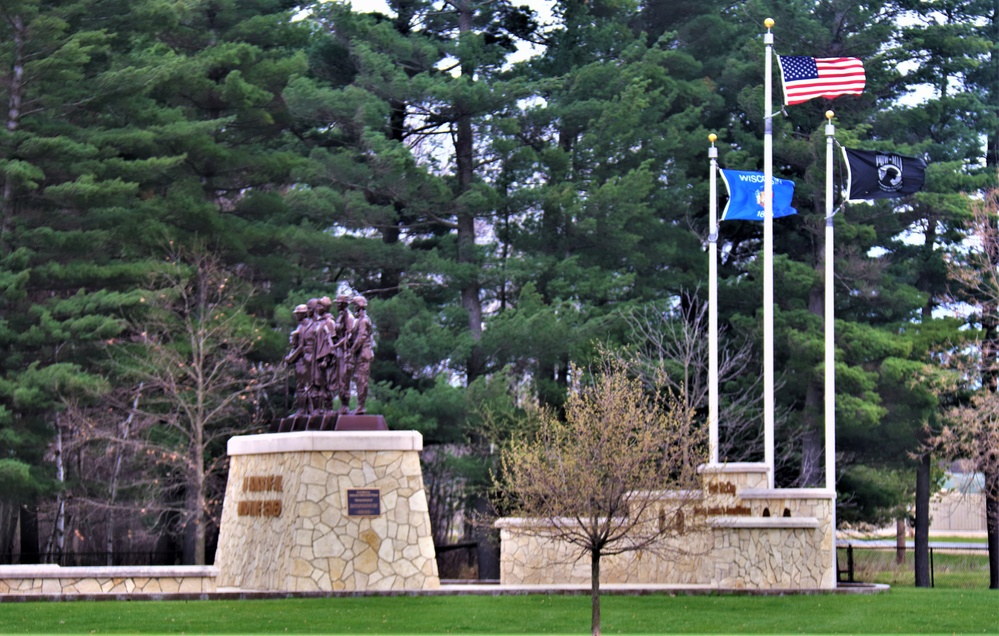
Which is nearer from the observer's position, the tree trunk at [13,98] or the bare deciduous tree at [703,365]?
the tree trunk at [13,98]

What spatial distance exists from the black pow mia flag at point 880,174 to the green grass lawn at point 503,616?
7396mm

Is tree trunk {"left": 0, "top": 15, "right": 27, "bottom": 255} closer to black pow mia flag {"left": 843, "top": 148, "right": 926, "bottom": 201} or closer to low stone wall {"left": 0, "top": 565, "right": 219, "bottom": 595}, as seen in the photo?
low stone wall {"left": 0, "top": 565, "right": 219, "bottom": 595}

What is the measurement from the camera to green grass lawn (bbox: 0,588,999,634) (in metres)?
18.6

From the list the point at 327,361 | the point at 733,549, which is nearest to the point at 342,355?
the point at 327,361

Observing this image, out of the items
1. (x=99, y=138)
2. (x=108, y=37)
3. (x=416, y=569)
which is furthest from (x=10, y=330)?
(x=416, y=569)

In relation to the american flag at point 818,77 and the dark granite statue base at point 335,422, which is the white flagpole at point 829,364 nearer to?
the american flag at point 818,77

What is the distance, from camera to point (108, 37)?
3281 cm

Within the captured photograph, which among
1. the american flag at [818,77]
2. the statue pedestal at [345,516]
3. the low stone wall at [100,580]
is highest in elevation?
the american flag at [818,77]

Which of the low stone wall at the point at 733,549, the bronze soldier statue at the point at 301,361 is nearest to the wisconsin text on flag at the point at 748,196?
the low stone wall at the point at 733,549

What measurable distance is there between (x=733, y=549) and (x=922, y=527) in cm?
1420

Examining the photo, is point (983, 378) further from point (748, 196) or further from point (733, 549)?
point (733, 549)

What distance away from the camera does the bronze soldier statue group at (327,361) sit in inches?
936

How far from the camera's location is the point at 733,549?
2444 cm

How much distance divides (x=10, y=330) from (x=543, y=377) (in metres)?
12.8
